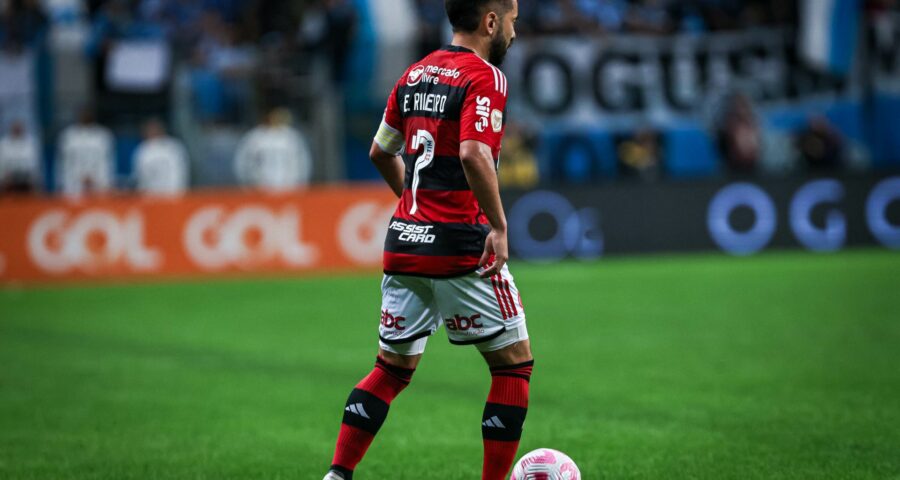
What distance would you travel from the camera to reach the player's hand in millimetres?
4379

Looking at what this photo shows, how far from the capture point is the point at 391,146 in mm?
4898

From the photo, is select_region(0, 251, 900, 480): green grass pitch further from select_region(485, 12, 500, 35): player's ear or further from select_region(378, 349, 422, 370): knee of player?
select_region(485, 12, 500, 35): player's ear

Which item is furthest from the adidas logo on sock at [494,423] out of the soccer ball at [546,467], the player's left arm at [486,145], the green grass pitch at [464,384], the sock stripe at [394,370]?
the green grass pitch at [464,384]

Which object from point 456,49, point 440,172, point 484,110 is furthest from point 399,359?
point 456,49

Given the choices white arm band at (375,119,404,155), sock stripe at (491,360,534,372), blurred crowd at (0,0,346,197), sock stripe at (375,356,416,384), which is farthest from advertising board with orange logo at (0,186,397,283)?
sock stripe at (491,360,534,372)

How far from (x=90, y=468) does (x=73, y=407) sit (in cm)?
203

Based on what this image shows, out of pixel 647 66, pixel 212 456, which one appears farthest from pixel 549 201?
pixel 212 456

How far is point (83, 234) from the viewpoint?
17.9 meters

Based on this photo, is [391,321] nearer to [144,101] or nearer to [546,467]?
[546,467]

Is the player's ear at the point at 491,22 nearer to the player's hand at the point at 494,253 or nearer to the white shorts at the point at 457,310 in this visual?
the player's hand at the point at 494,253

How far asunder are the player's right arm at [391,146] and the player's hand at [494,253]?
688 mm

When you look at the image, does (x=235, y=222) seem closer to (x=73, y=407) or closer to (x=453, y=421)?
(x=73, y=407)

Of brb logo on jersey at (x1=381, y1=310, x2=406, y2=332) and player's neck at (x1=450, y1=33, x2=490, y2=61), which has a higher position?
player's neck at (x1=450, y1=33, x2=490, y2=61)

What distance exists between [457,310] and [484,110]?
2.73 ft
